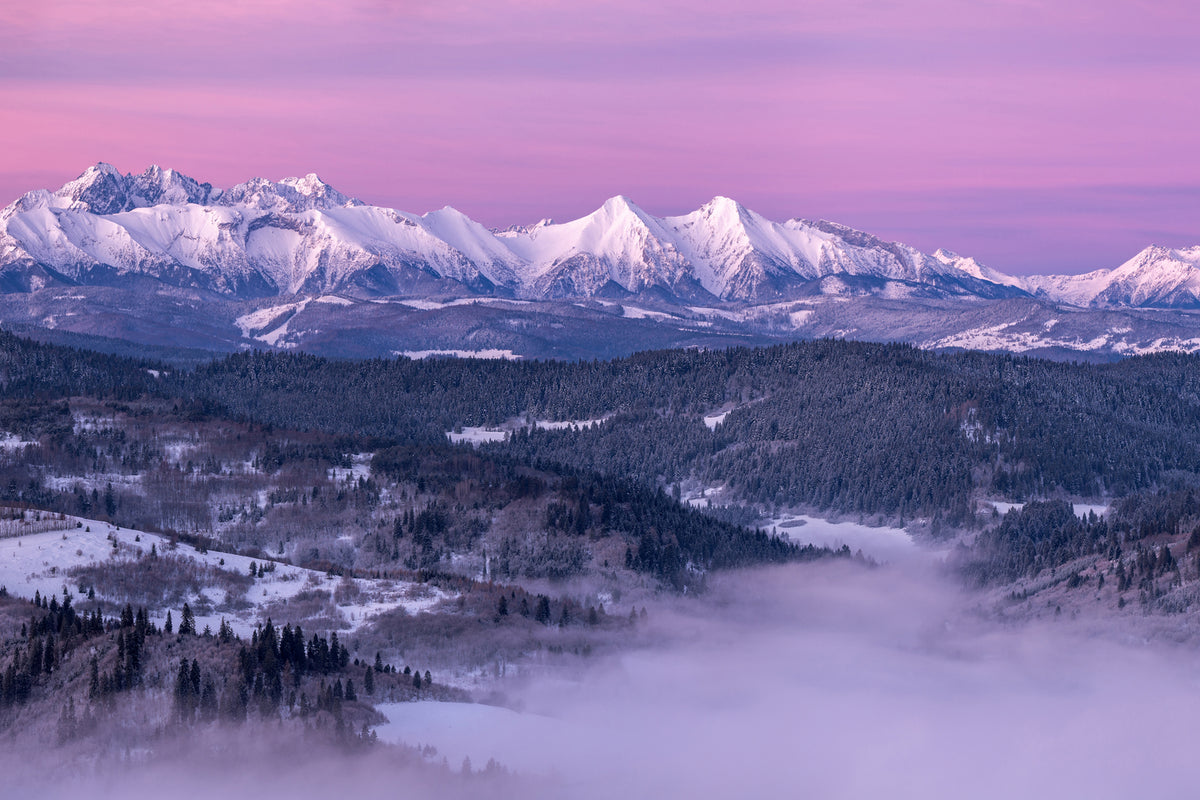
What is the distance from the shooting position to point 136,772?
147625mm

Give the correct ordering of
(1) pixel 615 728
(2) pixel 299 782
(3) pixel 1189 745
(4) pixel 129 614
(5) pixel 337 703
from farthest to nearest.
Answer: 1. (3) pixel 1189 745
2. (1) pixel 615 728
3. (4) pixel 129 614
4. (5) pixel 337 703
5. (2) pixel 299 782

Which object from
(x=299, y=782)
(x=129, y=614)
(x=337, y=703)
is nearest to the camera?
(x=299, y=782)

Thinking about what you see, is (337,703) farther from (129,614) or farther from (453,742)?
(129,614)

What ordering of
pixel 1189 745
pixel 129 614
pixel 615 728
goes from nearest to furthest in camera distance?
1. pixel 129 614
2. pixel 615 728
3. pixel 1189 745

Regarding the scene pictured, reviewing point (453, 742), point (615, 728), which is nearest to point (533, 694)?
point (615, 728)

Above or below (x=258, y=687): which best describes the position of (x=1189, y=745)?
below

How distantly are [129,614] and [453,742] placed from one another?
3744 cm

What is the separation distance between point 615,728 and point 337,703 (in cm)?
3891

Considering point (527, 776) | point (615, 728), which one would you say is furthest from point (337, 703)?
point (615, 728)

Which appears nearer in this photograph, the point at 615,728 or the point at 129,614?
the point at 129,614

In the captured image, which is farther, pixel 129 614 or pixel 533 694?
pixel 533 694

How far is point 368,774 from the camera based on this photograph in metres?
149

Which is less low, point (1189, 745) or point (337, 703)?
point (337, 703)

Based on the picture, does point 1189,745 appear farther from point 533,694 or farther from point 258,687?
point 258,687
